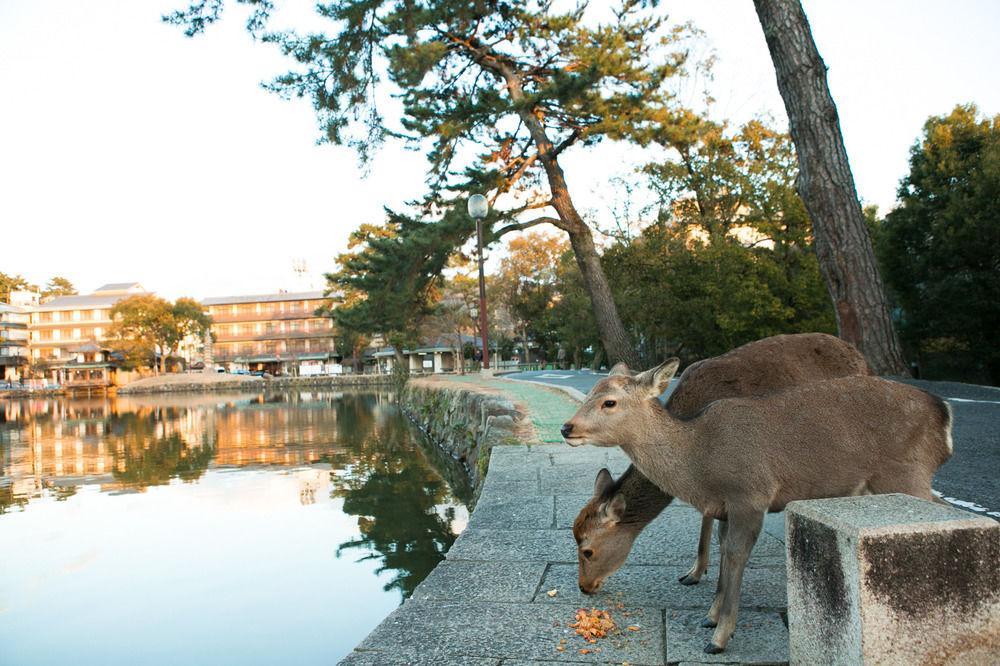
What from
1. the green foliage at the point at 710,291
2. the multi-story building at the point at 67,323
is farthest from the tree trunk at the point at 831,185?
the multi-story building at the point at 67,323

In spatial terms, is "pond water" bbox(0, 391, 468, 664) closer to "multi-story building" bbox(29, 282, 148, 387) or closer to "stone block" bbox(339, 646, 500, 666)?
"stone block" bbox(339, 646, 500, 666)

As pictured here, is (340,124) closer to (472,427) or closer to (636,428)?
(472,427)

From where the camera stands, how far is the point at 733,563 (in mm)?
3014

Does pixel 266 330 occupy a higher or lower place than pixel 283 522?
higher

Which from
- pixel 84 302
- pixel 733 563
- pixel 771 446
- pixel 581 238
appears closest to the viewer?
pixel 733 563

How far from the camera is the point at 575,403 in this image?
14336 millimetres

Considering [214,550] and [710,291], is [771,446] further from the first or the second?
[710,291]

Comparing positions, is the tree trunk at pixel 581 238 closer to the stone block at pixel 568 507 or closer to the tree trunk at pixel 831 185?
the tree trunk at pixel 831 185

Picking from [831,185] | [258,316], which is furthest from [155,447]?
[258,316]

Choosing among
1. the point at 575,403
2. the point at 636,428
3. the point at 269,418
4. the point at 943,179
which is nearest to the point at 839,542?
the point at 636,428

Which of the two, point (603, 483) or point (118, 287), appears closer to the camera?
point (603, 483)

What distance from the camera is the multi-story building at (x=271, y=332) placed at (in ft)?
293

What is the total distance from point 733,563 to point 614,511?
0.69m

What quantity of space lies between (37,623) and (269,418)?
82.9ft
